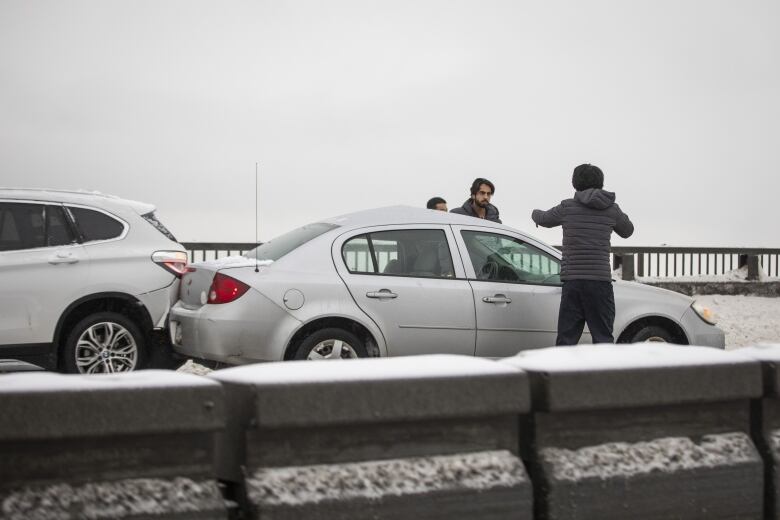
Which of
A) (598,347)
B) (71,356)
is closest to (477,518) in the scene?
(598,347)

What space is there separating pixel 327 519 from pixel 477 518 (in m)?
0.57

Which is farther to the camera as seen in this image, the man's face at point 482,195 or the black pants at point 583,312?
the man's face at point 482,195

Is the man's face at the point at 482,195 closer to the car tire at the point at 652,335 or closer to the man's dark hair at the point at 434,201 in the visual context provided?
the man's dark hair at the point at 434,201

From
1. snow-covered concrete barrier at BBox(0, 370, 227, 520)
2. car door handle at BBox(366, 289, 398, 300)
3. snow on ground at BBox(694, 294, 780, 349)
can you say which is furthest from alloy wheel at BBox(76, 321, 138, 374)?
snow on ground at BBox(694, 294, 780, 349)

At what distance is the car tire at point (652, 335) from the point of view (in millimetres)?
9273

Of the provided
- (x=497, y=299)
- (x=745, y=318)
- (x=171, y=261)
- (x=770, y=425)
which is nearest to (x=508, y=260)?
(x=497, y=299)

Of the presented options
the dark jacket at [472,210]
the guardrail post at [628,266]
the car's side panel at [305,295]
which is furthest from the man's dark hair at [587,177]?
the guardrail post at [628,266]

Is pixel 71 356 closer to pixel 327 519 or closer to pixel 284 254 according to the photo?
pixel 284 254

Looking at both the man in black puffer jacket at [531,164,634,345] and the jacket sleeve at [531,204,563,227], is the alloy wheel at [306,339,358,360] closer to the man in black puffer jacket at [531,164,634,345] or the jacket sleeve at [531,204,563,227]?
the man in black puffer jacket at [531,164,634,345]

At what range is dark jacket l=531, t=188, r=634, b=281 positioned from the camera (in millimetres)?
9055

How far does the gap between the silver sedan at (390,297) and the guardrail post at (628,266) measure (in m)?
14.2

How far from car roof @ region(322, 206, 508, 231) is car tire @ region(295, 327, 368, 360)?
946mm

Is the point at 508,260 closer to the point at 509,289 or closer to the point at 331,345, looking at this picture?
the point at 509,289

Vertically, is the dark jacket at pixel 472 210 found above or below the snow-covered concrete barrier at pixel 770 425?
above
